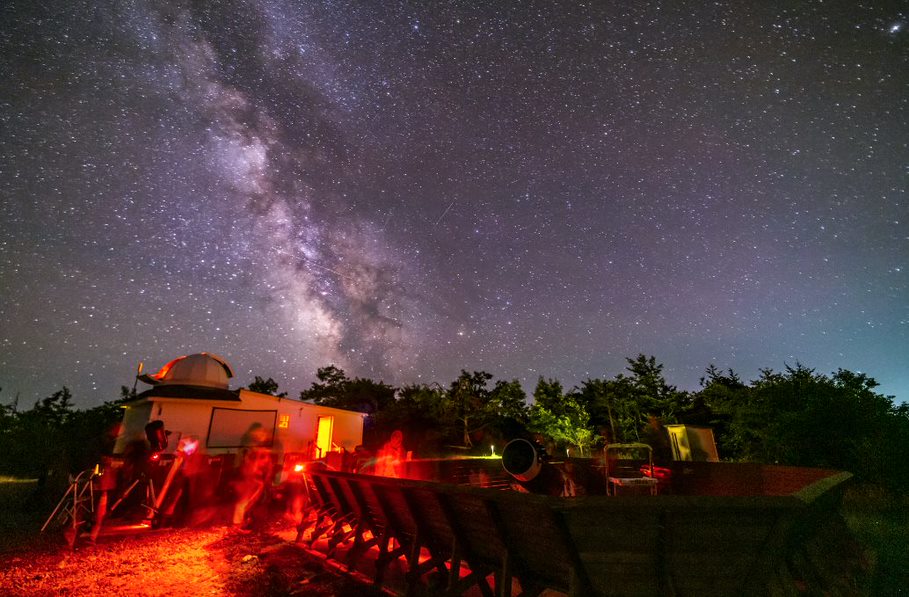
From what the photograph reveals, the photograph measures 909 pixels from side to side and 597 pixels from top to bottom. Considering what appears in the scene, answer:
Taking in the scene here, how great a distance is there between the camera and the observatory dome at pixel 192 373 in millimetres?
19656

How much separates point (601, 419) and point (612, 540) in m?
33.0

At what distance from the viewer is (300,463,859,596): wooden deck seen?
2619 millimetres

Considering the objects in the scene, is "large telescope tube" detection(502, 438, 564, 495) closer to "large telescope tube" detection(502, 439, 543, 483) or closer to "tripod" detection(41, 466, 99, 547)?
"large telescope tube" detection(502, 439, 543, 483)

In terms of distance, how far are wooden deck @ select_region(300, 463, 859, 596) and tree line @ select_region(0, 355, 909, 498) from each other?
3799 mm

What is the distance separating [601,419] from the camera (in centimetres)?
3266

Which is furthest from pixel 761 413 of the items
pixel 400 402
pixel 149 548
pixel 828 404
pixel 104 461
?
pixel 400 402

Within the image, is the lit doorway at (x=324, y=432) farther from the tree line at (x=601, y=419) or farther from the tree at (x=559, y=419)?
the tree at (x=559, y=419)

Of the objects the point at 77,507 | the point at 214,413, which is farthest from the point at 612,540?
the point at 214,413

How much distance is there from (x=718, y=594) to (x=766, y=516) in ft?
2.53

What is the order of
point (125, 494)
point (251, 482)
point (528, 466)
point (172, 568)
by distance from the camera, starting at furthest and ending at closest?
point (251, 482) → point (125, 494) → point (172, 568) → point (528, 466)

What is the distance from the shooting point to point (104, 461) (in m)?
9.45

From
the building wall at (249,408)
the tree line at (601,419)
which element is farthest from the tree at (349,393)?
the building wall at (249,408)

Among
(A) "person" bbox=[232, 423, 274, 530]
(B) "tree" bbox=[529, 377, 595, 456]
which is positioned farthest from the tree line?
(A) "person" bbox=[232, 423, 274, 530]

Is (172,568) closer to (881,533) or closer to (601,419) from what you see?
(881,533)
